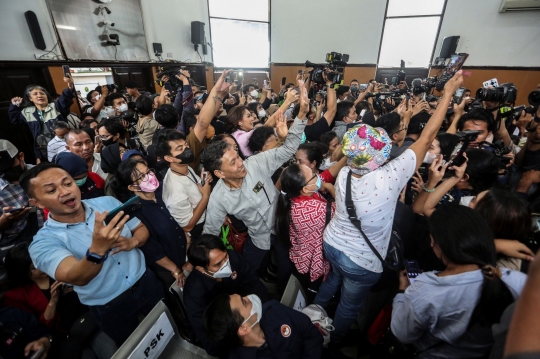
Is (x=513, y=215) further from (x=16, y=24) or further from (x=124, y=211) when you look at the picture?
(x=16, y=24)

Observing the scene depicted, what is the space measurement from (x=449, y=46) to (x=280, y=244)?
913 cm

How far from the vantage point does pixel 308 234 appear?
1.69 m

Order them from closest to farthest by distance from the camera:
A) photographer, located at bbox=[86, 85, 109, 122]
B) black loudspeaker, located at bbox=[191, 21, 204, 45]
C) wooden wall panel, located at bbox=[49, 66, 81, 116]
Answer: photographer, located at bbox=[86, 85, 109, 122] → wooden wall panel, located at bbox=[49, 66, 81, 116] → black loudspeaker, located at bbox=[191, 21, 204, 45]

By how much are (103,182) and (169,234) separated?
1.04 meters

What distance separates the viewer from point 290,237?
1.78 metres

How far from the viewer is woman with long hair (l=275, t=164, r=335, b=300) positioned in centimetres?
156

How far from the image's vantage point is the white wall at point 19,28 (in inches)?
162

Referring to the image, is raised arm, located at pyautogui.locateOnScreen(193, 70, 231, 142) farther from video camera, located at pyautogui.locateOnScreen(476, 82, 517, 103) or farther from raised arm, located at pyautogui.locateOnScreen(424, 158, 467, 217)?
video camera, located at pyautogui.locateOnScreen(476, 82, 517, 103)

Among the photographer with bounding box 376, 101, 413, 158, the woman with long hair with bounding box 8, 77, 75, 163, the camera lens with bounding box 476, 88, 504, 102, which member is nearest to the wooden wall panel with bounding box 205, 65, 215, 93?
the woman with long hair with bounding box 8, 77, 75, 163

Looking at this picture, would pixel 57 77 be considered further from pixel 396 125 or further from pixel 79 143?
pixel 396 125

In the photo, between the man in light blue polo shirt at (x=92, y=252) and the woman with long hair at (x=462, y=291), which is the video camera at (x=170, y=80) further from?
the woman with long hair at (x=462, y=291)

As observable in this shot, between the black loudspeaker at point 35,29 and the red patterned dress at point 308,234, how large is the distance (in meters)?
6.08

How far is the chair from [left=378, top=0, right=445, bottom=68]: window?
10.3 meters

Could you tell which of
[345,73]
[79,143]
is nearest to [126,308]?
[79,143]
